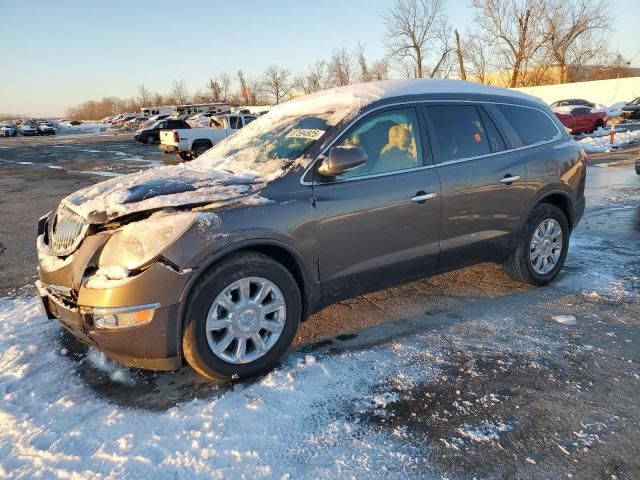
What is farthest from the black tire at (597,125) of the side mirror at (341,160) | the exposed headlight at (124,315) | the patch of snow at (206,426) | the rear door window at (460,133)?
the exposed headlight at (124,315)

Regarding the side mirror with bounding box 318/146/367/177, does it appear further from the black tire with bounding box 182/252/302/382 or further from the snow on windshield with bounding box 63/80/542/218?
the black tire with bounding box 182/252/302/382

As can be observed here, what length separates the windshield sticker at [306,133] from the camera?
3.47 meters

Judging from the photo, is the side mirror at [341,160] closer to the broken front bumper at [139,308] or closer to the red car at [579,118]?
Result: the broken front bumper at [139,308]

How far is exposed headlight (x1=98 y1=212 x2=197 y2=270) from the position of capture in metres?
2.74

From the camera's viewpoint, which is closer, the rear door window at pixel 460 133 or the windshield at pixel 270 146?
the windshield at pixel 270 146

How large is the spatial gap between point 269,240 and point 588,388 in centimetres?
210

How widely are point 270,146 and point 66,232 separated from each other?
1543mm

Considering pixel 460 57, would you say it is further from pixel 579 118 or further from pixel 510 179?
pixel 510 179

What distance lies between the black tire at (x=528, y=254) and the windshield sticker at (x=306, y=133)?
2.17 m

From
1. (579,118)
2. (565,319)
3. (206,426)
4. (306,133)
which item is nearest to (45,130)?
(579,118)

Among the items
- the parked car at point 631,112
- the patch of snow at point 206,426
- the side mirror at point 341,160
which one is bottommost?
the patch of snow at point 206,426

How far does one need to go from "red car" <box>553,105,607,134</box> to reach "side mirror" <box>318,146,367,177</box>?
2207 cm

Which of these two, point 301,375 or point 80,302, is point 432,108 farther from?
point 80,302

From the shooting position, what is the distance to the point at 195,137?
1800cm
